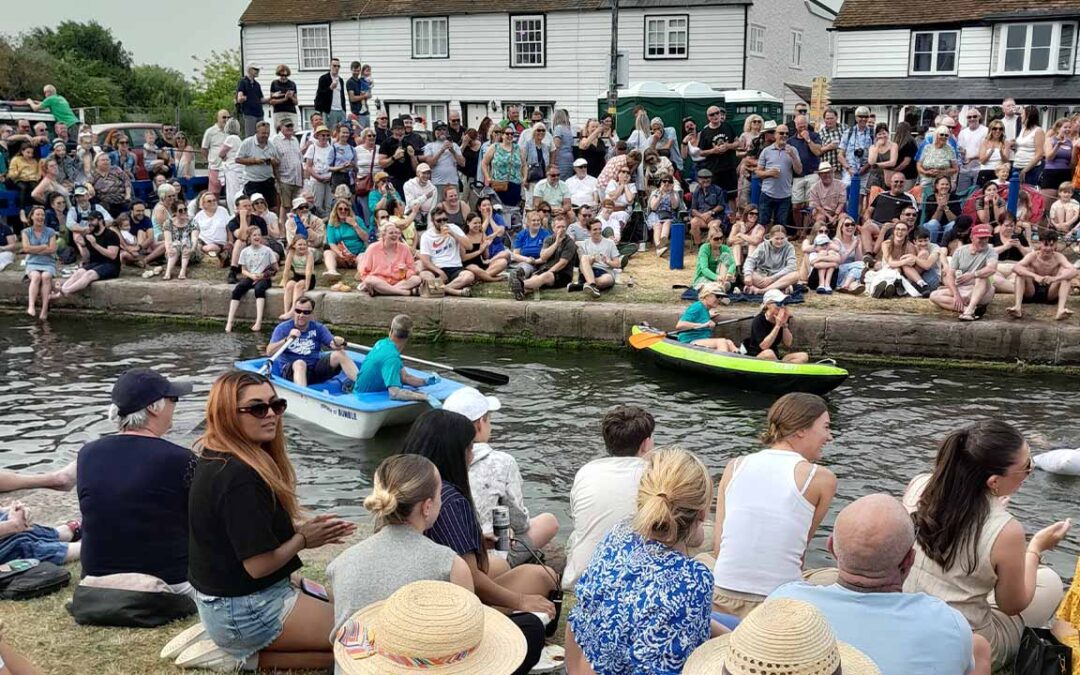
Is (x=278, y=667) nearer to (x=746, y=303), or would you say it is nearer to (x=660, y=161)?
(x=746, y=303)

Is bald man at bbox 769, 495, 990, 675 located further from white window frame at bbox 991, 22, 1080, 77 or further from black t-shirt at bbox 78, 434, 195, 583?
white window frame at bbox 991, 22, 1080, 77

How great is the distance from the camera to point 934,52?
98.0ft

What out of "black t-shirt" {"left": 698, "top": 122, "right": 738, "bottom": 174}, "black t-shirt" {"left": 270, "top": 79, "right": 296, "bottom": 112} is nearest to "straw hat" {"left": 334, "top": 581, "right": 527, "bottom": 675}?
"black t-shirt" {"left": 698, "top": 122, "right": 738, "bottom": 174}

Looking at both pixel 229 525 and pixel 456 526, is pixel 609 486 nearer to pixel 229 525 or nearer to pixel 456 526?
pixel 456 526

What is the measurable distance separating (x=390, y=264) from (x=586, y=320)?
3243 millimetres

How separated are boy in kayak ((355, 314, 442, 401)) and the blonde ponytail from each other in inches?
262

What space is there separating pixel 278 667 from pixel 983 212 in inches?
541

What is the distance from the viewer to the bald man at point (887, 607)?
10.8 ft

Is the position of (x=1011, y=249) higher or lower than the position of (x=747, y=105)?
lower

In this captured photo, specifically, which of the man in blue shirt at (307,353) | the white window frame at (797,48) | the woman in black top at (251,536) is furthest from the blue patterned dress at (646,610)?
the white window frame at (797,48)

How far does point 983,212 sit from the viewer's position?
15367mm

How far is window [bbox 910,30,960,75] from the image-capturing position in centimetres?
2968

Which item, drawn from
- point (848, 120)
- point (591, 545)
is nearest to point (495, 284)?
point (591, 545)

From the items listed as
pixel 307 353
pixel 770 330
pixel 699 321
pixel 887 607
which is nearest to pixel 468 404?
pixel 887 607
